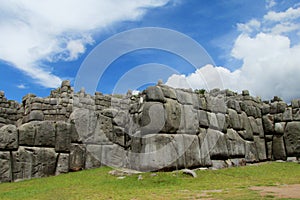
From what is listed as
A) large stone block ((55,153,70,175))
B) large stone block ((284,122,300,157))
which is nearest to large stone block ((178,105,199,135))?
large stone block ((55,153,70,175))

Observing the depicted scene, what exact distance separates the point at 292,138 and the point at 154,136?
36.7ft

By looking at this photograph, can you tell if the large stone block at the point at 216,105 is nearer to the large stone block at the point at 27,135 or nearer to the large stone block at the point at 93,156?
the large stone block at the point at 93,156

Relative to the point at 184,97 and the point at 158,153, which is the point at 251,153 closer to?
the point at 184,97

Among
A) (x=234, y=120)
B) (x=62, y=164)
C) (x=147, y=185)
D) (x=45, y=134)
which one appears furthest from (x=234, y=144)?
(x=45, y=134)

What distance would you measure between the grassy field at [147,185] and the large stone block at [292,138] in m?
5.11

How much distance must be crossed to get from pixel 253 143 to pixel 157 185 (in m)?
11.7

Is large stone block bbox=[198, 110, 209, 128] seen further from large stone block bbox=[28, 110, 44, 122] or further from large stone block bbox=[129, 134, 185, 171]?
large stone block bbox=[28, 110, 44, 122]

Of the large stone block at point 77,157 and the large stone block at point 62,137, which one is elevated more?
the large stone block at point 62,137

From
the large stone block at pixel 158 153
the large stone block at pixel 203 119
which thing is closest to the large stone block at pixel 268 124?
the large stone block at pixel 203 119

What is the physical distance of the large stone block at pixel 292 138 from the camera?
63.0ft

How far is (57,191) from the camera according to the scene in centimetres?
1024

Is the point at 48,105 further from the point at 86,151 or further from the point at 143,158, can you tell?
the point at 143,158

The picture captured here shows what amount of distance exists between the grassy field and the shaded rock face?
1.16m

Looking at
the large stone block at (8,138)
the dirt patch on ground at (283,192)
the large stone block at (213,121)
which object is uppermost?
the large stone block at (213,121)
